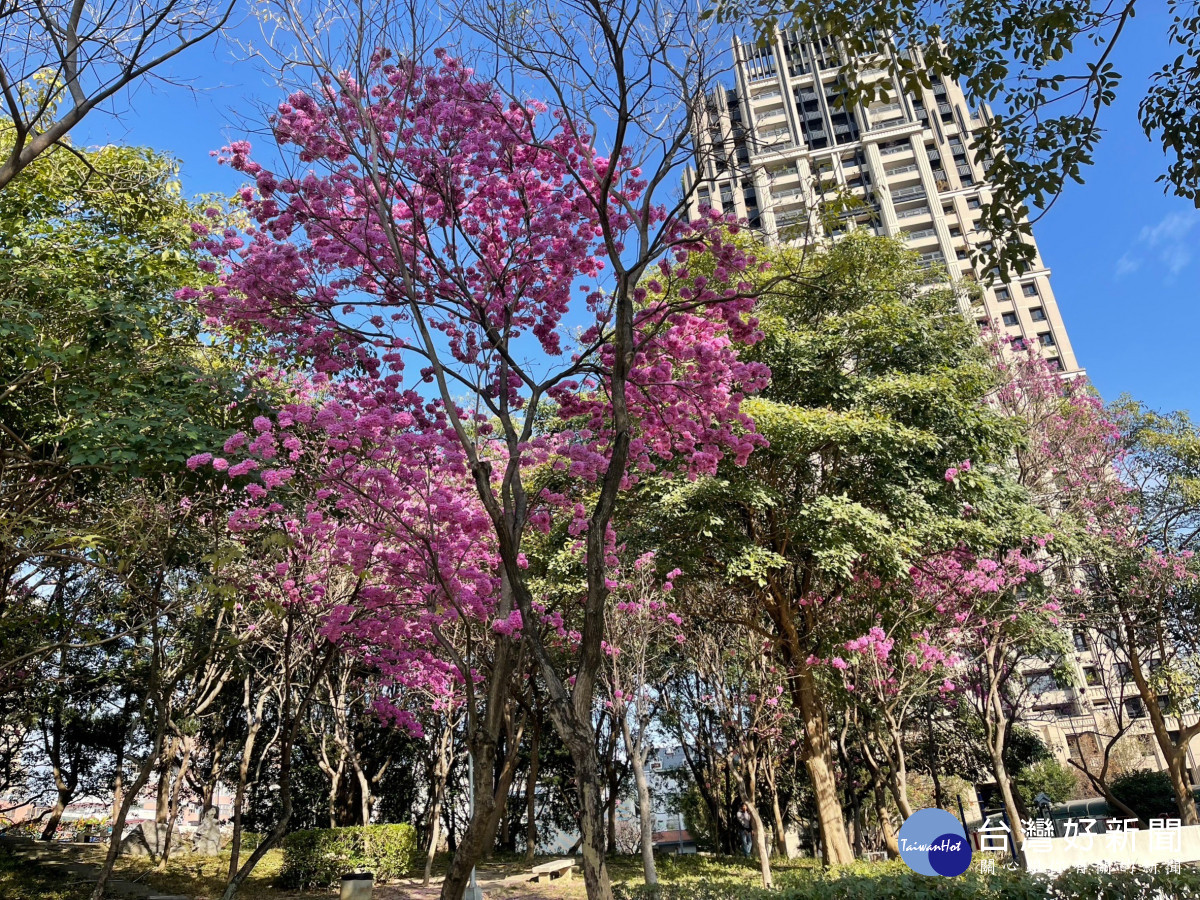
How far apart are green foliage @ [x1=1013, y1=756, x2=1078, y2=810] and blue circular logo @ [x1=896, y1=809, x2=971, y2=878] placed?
21131 millimetres

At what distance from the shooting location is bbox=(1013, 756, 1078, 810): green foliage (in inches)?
961

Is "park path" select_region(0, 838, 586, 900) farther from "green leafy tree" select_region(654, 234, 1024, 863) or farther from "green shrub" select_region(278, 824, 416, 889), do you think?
"green leafy tree" select_region(654, 234, 1024, 863)

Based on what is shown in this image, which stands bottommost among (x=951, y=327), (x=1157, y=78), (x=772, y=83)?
(x=1157, y=78)

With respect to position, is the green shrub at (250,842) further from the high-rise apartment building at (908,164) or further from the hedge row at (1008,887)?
the high-rise apartment building at (908,164)

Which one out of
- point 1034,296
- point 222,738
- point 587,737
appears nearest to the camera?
point 587,737

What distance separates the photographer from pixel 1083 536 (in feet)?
50.3

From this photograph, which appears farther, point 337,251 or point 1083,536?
point 1083,536

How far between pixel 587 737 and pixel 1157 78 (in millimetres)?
4744

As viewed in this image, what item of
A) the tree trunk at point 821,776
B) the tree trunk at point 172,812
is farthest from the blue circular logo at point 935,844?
the tree trunk at point 172,812

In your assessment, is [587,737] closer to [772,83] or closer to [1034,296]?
[1034,296]

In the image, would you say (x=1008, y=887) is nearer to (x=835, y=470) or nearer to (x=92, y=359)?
(x=835, y=470)

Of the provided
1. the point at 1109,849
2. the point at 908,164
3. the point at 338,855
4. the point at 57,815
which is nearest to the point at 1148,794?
the point at 1109,849

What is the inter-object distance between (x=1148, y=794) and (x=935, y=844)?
65.2 ft

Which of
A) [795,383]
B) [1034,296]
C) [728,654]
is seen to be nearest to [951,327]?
[795,383]
